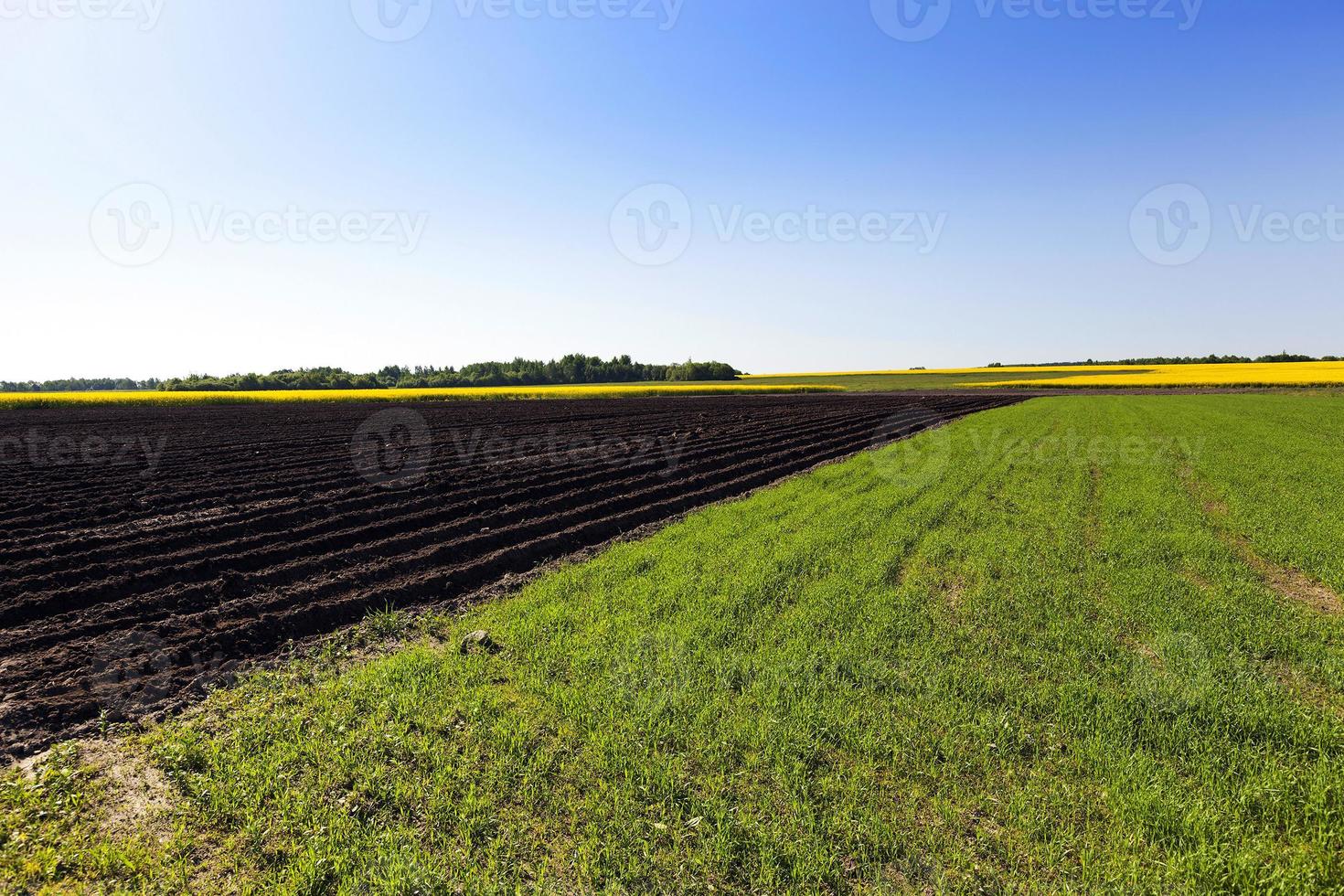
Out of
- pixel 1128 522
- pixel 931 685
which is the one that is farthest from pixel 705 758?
pixel 1128 522

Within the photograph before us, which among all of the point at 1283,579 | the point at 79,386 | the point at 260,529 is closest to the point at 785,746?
the point at 1283,579

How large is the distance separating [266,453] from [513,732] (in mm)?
20918

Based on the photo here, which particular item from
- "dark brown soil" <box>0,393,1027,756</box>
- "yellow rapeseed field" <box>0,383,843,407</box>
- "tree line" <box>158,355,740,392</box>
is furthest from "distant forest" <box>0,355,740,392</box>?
"dark brown soil" <box>0,393,1027,756</box>

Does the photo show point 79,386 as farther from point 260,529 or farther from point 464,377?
point 260,529

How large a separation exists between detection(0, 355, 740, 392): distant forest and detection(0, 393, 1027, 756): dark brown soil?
6777 centimetres

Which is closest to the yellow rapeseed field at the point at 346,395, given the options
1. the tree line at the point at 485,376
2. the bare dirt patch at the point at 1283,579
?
the tree line at the point at 485,376

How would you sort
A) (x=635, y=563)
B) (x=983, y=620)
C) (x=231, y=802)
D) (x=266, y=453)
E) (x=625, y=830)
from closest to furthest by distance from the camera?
1. (x=625, y=830)
2. (x=231, y=802)
3. (x=983, y=620)
4. (x=635, y=563)
5. (x=266, y=453)

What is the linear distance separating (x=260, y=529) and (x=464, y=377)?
103 m

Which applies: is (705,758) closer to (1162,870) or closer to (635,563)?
(1162,870)

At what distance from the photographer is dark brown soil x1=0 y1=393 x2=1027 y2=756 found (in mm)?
6129

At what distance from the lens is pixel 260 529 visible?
11086 millimetres

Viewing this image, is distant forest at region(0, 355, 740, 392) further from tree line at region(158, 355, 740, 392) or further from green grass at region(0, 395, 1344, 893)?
green grass at region(0, 395, 1344, 893)

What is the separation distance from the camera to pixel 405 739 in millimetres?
4492

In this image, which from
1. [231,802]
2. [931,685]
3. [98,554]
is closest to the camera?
[231,802]
